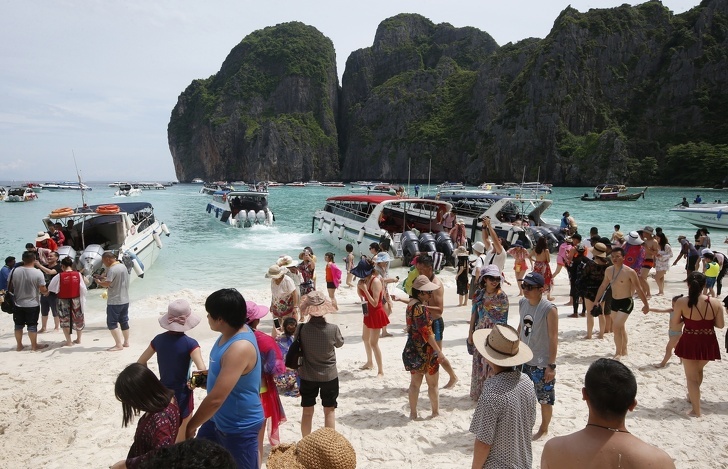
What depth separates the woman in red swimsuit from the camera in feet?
14.6

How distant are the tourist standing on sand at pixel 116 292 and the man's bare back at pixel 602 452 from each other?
6.77 m

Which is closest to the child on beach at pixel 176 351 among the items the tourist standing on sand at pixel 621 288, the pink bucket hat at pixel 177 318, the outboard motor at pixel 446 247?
the pink bucket hat at pixel 177 318

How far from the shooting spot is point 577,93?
96.8m

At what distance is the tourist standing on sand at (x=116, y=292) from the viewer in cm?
704

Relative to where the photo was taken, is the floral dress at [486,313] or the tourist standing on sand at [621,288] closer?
the floral dress at [486,313]

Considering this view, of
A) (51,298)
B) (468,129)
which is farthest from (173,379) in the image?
(468,129)

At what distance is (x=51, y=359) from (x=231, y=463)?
7372 mm

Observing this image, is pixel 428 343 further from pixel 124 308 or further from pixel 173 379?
pixel 124 308

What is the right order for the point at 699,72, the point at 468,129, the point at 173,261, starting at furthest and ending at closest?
1. the point at 468,129
2. the point at 699,72
3. the point at 173,261

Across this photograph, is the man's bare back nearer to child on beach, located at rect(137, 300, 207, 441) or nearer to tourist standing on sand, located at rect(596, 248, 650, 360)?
child on beach, located at rect(137, 300, 207, 441)

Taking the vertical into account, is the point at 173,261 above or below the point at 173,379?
below

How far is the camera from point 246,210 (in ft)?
98.3

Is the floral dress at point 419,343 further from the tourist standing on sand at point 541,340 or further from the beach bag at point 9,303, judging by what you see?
the beach bag at point 9,303

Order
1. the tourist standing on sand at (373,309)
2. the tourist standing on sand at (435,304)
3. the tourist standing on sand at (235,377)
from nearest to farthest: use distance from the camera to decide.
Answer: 1. the tourist standing on sand at (235,377)
2. the tourist standing on sand at (435,304)
3. the tourist standing on sand at (373,309)
